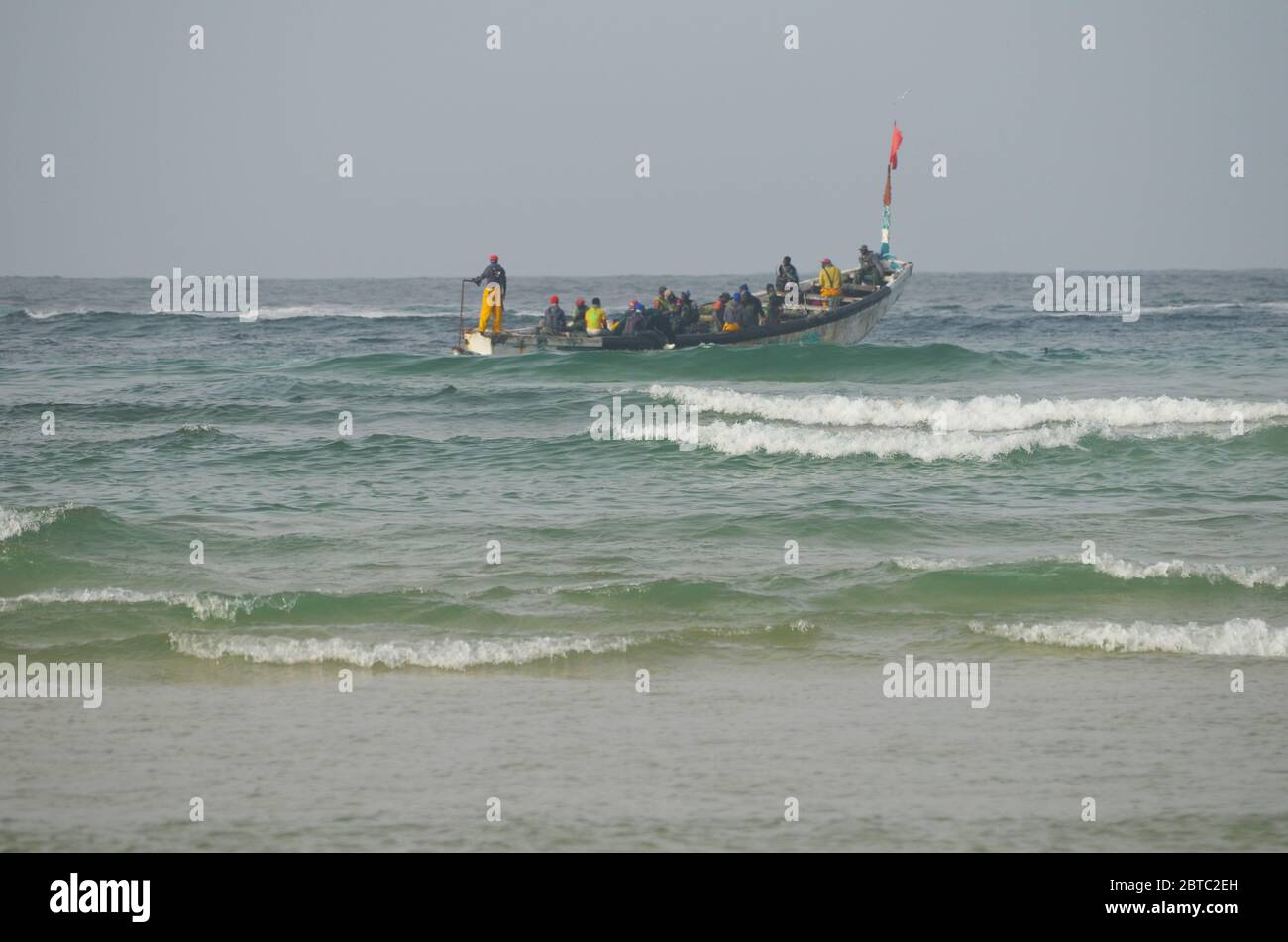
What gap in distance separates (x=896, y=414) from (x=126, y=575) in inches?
508

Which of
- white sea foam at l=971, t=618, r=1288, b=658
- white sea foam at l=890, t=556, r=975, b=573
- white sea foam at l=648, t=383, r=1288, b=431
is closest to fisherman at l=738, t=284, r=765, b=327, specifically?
white sea foam at l=648, t=383, r=1288, b=431

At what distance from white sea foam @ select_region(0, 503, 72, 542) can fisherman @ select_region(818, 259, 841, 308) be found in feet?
69.5

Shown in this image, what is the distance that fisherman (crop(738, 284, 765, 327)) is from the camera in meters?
30.1

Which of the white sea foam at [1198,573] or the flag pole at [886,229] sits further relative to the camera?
the flag pole at [886,229]

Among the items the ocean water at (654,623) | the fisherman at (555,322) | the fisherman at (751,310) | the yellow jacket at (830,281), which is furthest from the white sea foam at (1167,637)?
the yellow jacket at (830,281)

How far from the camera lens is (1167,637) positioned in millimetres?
9523

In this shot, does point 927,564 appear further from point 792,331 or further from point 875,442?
point 792,331

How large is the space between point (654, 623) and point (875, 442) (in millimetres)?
9113

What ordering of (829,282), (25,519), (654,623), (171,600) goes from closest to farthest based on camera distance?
(654,623) < (171,600) < (25,519) < (829,282)

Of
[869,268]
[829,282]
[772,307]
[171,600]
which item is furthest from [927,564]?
[869,268]

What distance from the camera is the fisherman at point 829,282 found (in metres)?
31.9

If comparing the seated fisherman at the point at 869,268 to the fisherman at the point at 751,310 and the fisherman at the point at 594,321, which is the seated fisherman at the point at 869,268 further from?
the fisherman at the point at 594,321

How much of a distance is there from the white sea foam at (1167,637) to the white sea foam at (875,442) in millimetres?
8216

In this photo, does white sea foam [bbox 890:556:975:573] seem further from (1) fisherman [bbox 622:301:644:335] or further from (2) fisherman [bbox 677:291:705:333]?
(2) fisherman [bbox 677:291:705:333]
